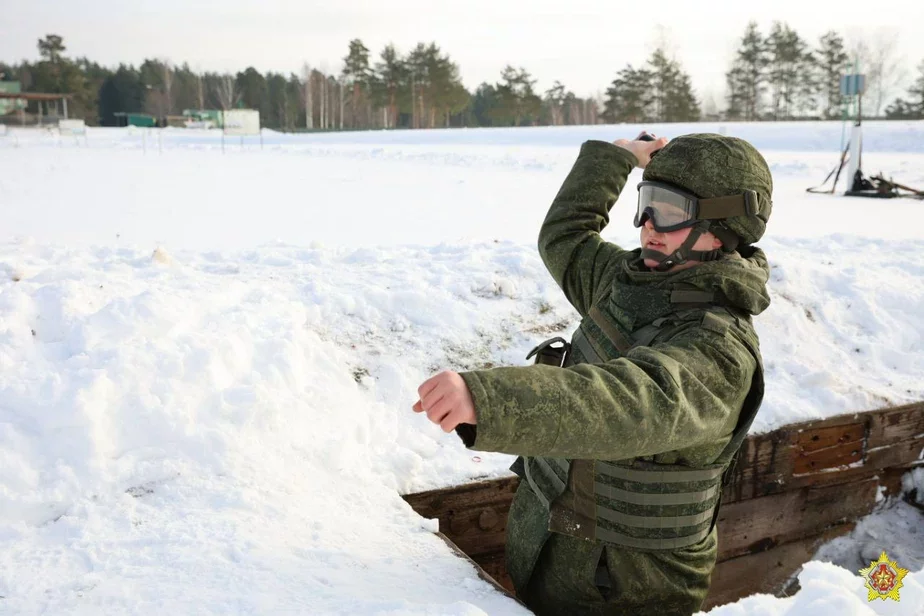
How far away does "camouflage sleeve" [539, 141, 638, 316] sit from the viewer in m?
2.99

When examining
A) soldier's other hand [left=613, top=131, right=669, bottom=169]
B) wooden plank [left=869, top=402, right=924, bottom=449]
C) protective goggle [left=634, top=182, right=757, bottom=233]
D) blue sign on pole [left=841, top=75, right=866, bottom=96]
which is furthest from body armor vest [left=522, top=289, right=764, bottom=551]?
blue sign on pole [left=841, top=75, right=866, bottom=96]

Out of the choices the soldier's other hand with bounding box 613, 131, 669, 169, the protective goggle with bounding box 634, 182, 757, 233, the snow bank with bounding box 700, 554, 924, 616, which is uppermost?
the soldier's other hand with bounding box 613, 131, 669, 169

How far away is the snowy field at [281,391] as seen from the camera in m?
2.63

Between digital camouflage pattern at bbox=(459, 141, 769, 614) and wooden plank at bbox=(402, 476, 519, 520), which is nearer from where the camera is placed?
digital camouflage pattern at bbox=(459, 141, 769, 614)

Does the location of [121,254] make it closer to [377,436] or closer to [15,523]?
[377,436]

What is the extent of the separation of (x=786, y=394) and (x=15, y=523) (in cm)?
436

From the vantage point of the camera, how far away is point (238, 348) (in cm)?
404

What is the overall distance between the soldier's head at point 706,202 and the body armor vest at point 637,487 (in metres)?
0.16

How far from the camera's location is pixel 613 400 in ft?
5.83

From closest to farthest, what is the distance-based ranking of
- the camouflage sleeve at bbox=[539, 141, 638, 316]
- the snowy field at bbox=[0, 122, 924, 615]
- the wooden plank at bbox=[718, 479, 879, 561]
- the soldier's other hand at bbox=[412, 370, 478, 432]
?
the soldier's other hand at bbox=[412, 370, 478, 432]
the snowy field at bbox=[0, 122, 924, 615]
the camouflage sleeve at bbox=[539, 141, 638, 316]
the wooden plank at bbox=[718, 479, 879, 561]

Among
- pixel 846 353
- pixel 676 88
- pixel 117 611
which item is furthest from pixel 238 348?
pixel 676 88

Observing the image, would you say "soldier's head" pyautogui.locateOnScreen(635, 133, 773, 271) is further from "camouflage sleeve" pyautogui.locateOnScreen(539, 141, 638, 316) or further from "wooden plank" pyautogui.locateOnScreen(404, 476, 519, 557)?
"wooden plank" pyautogui.locateOnScreen(404, 476, 519, 557)

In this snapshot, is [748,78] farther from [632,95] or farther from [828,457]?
[828,457]

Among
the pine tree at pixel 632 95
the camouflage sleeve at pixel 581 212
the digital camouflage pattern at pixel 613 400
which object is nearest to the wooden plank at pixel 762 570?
the digital camouflage pattern at pixel 613 400
